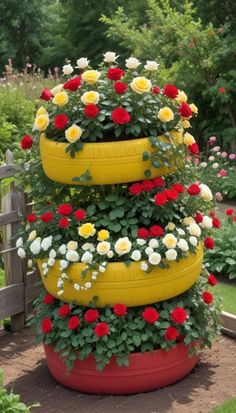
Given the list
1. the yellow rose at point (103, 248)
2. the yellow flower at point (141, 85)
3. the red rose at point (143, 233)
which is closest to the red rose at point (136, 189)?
the red rose at point (143, 233)

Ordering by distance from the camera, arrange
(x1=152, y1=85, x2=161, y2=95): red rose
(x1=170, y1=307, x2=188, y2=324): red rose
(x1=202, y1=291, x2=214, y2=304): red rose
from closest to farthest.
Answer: (x1=170, y1=307, x2=188, y2=324): red rose → (x1=152, y1=85, x2=161, y2=95): red rose → (x1=202, y1=291, x2=214, y2=304): red rose

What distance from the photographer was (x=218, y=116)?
11.6 meters

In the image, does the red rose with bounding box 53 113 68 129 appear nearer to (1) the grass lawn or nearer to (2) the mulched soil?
(2) the mulched soil

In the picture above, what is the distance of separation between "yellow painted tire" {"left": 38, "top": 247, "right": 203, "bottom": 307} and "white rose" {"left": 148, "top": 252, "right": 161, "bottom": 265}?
0.10m

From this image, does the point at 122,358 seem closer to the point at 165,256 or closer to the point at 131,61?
the point at 165,256

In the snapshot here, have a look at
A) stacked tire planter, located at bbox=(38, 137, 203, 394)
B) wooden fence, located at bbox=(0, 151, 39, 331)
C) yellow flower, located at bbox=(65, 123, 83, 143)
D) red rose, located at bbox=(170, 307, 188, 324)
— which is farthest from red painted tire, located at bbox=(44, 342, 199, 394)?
yellow flower, located at bbox=(65, 123, 83, 143)

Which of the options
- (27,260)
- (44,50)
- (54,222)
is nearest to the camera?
(54,222)

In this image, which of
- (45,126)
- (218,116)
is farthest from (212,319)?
(218,116)

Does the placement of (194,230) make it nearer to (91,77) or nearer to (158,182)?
(158,182)

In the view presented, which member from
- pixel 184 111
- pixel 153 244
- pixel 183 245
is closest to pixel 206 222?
pixel 183 245

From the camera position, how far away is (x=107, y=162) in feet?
13.4

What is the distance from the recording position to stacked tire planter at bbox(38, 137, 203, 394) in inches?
161

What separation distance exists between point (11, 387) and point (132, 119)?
184 cm

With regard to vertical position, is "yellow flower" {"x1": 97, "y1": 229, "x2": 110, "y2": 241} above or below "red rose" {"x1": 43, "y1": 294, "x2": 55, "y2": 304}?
above
